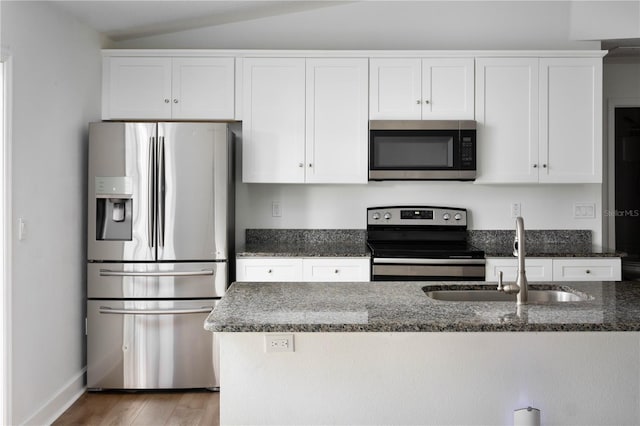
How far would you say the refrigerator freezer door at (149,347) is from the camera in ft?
10.3

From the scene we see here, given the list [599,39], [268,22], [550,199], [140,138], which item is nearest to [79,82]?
[140,138]

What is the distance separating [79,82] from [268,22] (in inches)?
56.6

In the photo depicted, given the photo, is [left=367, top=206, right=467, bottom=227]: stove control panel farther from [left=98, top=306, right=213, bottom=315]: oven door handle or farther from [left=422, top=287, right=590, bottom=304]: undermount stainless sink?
[left=422, top=287, right=590, bottom=304]: undermount stainless sink

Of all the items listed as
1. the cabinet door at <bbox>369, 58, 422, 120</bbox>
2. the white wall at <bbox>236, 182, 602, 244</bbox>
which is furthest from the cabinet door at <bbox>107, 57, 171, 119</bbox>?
the cabinet door at <bbox>369, 58, 422, 120</bbox>

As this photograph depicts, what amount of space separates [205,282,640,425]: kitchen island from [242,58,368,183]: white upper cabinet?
6.23 feet

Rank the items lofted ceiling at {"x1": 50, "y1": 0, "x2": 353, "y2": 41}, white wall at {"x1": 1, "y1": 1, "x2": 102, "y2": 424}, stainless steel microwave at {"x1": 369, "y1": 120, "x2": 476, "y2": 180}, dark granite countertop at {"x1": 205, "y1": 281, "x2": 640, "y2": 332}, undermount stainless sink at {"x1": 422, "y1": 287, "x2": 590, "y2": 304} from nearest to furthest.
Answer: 1. dark granite countertop at {"x1": 205, "y1": 281, "x2": 640, "y2": 332}
2. undermount stainless sink at {"x1": 422, "y1": 287, "x2": 590, "y2": 304}
3. white wall at {"x1": 1, "y1": 1, "x2": 102, "y2": 424}
4. lofted ceiling at {"x1": 50, "y1": 0, "x2": 353, "y2": 41}
5. stainless steel microwave at {"x1": 369, "y1": 120, "x2": 476, "y2": 180}

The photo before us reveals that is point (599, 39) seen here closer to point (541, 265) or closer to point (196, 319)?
point (541, 265)

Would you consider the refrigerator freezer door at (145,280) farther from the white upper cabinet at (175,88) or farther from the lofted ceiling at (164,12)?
the lofted ceiling at (164,12)

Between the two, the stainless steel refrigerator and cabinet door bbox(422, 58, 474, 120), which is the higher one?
cabinet door bbox(422, 58, 474, 120)

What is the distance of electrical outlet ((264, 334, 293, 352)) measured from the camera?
5.48 feet

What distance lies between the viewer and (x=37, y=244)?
2666 mm

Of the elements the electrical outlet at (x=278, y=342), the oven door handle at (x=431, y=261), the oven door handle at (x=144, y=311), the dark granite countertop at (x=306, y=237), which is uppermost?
the dark granite countertop at (x=306, y=237)

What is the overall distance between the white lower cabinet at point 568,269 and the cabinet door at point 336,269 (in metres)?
0.86

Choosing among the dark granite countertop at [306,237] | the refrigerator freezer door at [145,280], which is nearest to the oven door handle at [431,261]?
the dark granite countertop at [306,237]
